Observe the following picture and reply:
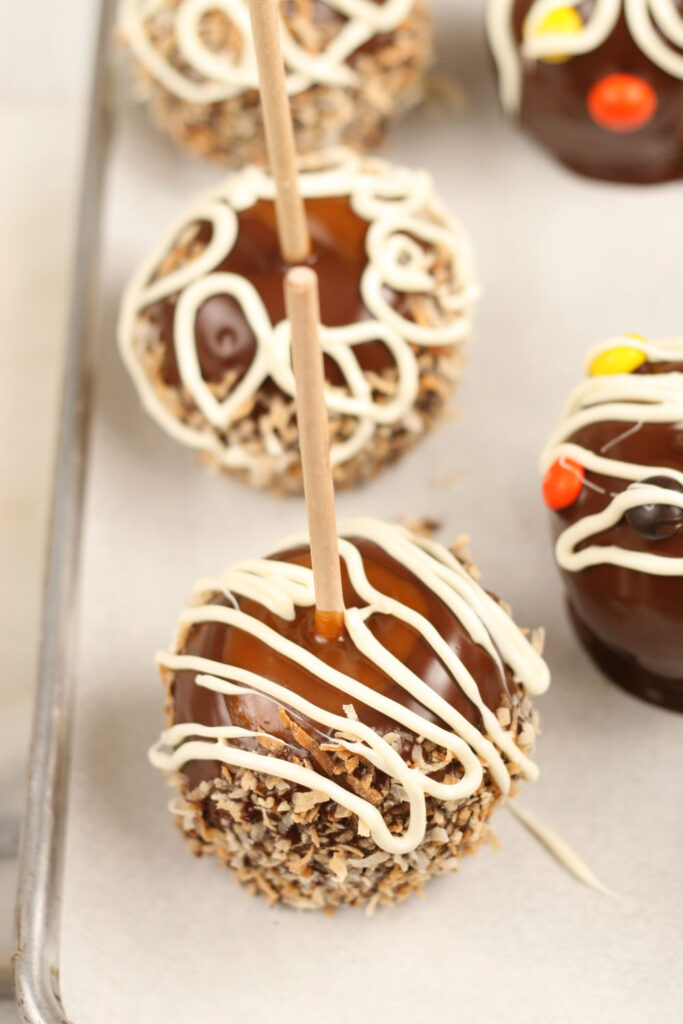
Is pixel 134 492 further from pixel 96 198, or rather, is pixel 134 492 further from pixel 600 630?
pixel 600 630

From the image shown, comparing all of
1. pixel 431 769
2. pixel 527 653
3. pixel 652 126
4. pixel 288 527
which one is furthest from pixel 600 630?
pixel 652 126

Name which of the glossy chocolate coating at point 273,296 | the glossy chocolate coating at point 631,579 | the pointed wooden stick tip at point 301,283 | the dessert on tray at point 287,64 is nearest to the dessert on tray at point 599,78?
the dessert on tray at point 287,64

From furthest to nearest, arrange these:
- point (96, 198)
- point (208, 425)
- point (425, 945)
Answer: point (96, 198) < point (208, 425) < point (425, 945)

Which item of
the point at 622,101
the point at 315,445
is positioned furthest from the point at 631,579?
the point at 622,101

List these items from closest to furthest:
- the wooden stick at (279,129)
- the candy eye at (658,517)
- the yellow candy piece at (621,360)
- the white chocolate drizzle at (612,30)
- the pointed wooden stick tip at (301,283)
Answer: the pointed wooden stick tip at (301,283)
the wooden stick at (279,129)
the candy eye at (658,517)
the yellow candy piece at (621,360)
the white chocolate drizzle at (612,30)

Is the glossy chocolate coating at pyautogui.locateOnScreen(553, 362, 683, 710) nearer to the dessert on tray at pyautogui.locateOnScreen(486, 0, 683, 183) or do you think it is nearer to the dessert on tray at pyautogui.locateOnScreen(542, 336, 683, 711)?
the dessert on tray at pyautogui.locateOnScreen(542, 336, 683, 711)

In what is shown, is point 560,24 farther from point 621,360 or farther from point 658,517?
point 658,517

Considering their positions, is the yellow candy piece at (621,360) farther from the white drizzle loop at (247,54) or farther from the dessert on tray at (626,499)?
the white drizzle loop at (247,54)
